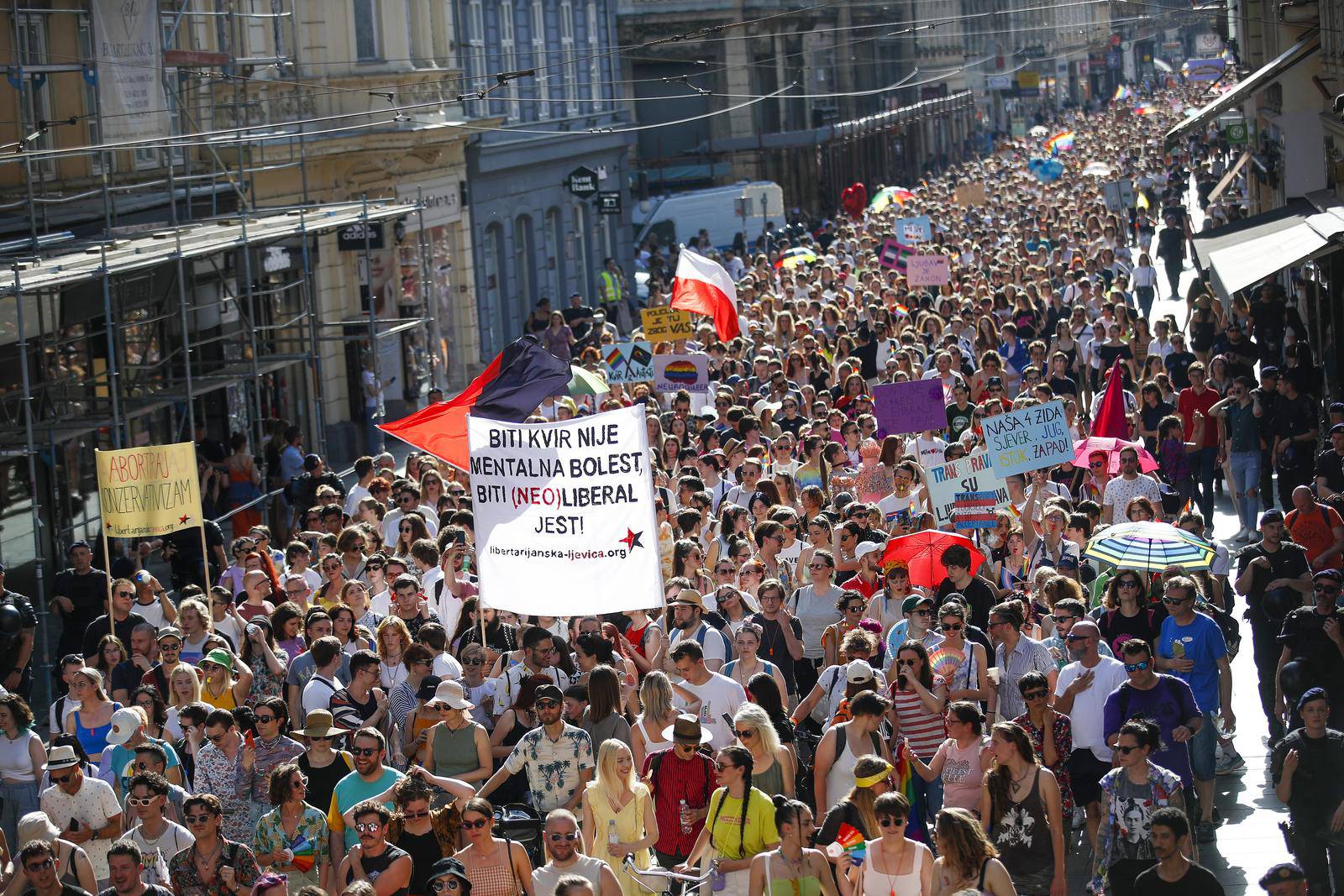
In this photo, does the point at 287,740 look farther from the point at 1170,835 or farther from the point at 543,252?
the point at 543,252

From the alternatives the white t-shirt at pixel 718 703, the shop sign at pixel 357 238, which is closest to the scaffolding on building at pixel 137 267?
the shop sign at pixel 357 238

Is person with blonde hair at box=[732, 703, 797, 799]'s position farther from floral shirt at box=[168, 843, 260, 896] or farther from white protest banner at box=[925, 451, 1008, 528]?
white protest banner at box=[925, 451, 1008, 528]

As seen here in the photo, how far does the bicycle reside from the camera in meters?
8.38

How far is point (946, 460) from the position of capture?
14.6 meters

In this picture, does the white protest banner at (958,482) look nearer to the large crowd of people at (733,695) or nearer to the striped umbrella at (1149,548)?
the large crowd of people at (733,695)

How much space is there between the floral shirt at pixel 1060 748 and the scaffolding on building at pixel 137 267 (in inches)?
325

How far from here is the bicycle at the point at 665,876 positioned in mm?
8383

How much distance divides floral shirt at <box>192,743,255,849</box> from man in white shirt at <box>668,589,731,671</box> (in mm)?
2369

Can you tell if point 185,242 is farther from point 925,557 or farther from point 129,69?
point 925,557

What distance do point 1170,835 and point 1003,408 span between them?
889cm

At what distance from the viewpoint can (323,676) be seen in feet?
34.5

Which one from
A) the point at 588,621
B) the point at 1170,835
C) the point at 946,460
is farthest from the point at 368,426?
the point at 1170,835

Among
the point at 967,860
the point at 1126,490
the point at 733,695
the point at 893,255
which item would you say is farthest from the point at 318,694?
the point at 893,255

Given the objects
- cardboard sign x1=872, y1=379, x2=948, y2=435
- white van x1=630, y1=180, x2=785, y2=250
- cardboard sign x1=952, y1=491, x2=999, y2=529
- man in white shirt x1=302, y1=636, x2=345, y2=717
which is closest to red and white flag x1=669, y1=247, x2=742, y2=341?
cardboard sign x1=872, y1=379, x2=948, y2=435
